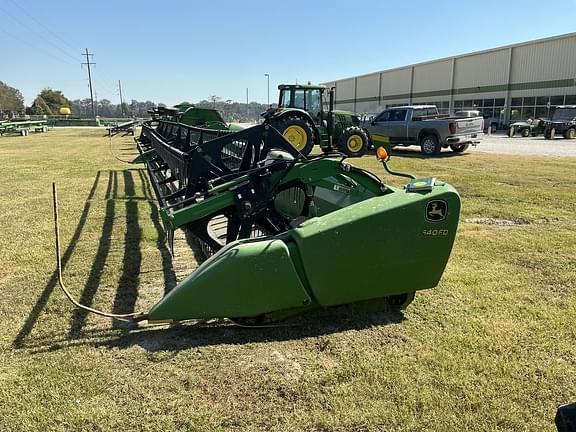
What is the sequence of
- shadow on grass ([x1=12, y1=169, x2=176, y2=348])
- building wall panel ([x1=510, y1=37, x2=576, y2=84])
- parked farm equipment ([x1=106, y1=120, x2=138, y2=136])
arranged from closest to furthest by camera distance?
shadow on grass ([x1=12, y1=169, x2=176, y2=348]) → parked farm equipment ([x1=106, y1=120, x2=138, y2=136]) → building wall panel ([x1=510, y1=37, x2=576, y2=84])

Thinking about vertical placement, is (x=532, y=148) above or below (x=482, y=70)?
below

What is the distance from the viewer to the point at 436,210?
3025 mm

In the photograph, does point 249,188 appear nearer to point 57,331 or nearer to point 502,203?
point 57,331

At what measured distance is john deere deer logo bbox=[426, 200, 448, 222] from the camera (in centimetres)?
302

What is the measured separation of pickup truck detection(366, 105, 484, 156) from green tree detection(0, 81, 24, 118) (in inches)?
3051

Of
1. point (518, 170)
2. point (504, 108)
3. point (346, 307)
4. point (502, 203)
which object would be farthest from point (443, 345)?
point (504, 108)

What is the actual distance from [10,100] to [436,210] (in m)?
99.3

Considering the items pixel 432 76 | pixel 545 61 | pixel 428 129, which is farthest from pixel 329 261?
pixel 432 76

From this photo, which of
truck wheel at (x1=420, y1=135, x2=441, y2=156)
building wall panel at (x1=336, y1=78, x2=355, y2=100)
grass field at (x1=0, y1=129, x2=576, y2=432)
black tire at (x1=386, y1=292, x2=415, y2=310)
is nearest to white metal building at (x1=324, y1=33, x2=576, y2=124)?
building wall panel at (x1=336, y1=78, x2=355, y2=100)

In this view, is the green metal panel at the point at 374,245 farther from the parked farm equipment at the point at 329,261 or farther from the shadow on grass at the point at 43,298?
the shadow on grass at the point at 43,298

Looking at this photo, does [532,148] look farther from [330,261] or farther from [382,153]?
[330,261]

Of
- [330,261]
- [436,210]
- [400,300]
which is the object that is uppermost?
[436,210]

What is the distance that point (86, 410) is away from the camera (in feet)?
7.63

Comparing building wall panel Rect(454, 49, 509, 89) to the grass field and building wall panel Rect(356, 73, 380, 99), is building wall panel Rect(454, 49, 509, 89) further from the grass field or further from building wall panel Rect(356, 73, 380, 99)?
the grass field
